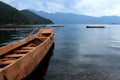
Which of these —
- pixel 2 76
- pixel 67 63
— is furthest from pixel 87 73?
pixel 2 76

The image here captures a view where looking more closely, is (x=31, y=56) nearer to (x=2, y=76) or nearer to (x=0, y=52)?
(x=0, y=52)

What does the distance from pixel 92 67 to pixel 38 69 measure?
5.16 metres

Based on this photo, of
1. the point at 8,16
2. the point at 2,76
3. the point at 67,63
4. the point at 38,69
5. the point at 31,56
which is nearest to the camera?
the point at 2,76

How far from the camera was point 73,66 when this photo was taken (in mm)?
18859

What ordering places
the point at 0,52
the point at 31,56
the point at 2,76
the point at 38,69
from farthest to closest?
the point at 38,69 → the point at 0,52 → the point at 31,56 → the point at 2,76

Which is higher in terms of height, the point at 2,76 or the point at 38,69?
the point at 2,76

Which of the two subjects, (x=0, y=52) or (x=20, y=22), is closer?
(x=0, y=52)

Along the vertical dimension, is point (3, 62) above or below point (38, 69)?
above

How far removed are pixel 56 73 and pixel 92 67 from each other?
4.04 meters

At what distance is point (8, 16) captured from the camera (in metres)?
165

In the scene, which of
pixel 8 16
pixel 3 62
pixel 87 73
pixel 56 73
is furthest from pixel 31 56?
pixel 8 16

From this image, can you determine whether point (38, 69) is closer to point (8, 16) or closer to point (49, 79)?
point (49, 79)

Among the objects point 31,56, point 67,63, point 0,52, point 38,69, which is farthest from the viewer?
point 67,63

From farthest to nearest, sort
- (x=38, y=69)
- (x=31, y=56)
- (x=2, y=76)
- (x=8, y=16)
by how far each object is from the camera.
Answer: (x=8, y=16) < (x=38, y=69) < (x=31, y=56) < (x=2, y=76)
